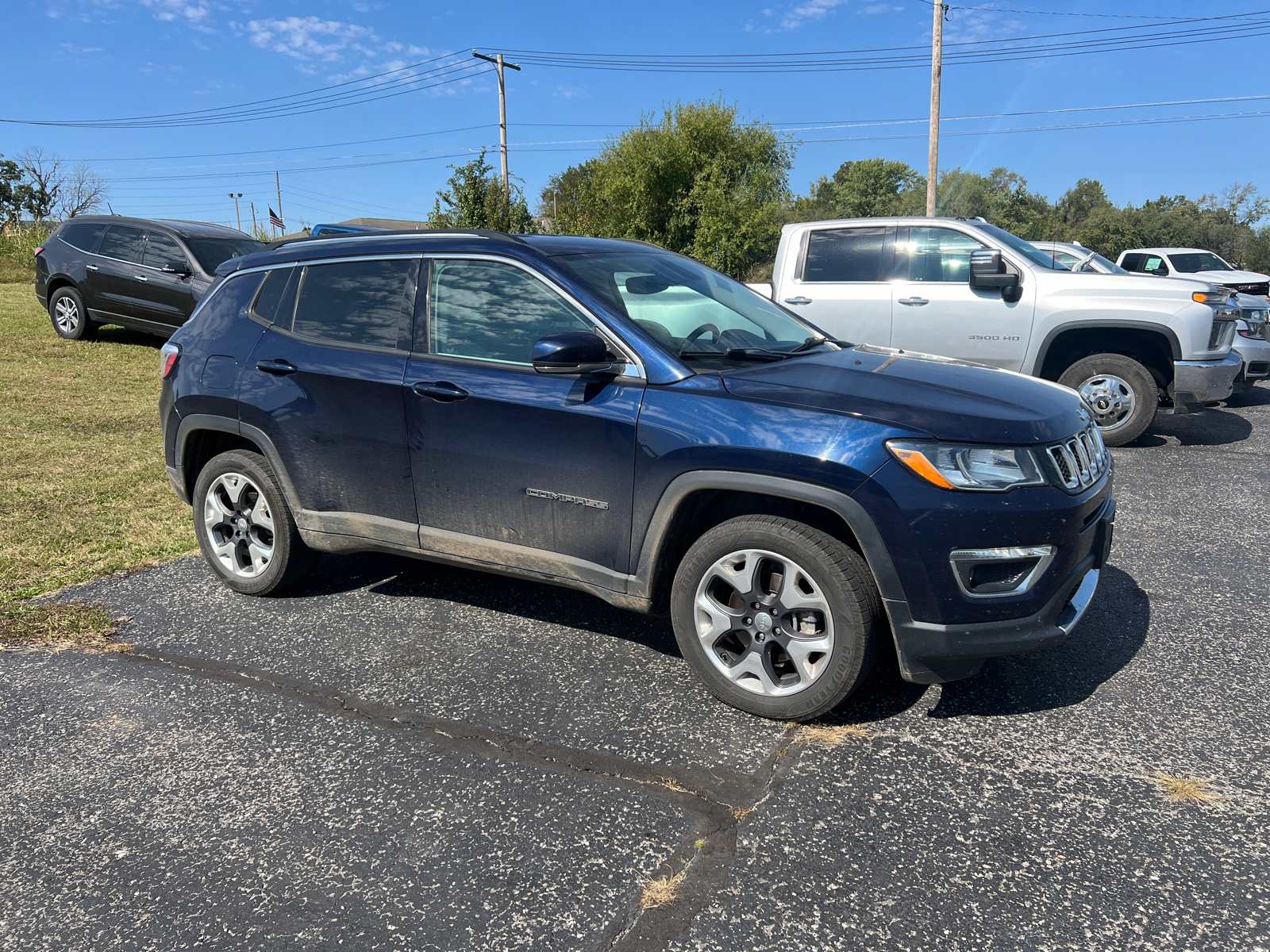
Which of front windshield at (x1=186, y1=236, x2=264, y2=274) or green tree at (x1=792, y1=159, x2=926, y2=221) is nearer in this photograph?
front windshield at (x1=186, y1=236, x2=264, y2=274)

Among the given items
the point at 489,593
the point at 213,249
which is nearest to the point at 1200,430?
the point at 489,593

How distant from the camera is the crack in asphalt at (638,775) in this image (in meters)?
2.37

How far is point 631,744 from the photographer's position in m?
3.20

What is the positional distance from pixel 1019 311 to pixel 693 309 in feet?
16.7

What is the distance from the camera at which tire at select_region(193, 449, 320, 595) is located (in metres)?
4.45

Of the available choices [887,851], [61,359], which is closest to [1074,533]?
[887,851]

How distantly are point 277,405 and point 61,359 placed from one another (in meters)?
10.4

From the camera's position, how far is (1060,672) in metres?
3.70

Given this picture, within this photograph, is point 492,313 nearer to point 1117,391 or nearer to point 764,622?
point 764,622

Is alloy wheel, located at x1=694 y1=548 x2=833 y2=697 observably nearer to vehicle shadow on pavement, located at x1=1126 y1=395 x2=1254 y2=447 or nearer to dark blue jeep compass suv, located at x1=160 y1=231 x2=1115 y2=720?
dark blue jeep compass suv, located at x1=160 y1=231 x2=1115 y2=720

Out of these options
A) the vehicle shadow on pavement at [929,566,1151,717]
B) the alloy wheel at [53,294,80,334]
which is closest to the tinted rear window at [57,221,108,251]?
the alloy wheel at [53,294,80,334]

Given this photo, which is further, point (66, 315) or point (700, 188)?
point (700, 188)

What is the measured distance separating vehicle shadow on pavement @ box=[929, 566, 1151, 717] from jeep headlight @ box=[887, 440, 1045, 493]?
0.85m

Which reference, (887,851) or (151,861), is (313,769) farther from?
(887,851)
